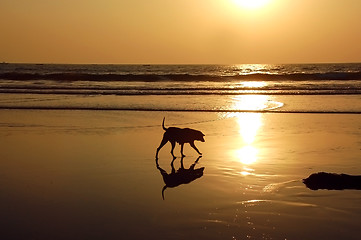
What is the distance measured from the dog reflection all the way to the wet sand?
42 millimetres

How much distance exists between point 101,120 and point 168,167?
725 centimetres

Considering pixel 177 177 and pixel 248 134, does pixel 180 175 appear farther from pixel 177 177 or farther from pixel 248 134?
pixel 248 134

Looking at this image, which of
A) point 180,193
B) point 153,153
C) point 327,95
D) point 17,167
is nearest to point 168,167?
point 153,153

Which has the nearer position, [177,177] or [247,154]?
[177,177]

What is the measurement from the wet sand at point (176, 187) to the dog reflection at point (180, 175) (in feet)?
0.14

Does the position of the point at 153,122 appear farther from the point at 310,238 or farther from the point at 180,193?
the point at 310,238

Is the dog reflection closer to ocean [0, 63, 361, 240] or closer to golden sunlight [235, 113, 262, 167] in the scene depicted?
ocean [0, 63, 361, 240]

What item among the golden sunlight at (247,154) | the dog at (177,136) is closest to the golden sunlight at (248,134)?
the golden sunlight at (247,154)

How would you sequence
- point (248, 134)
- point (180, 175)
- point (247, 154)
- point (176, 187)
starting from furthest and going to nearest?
point (248, 134), point (247, 154), point (180, 175), point (176, 187)

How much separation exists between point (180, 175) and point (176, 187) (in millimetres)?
1036

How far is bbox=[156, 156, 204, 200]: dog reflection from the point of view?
835 centimetres

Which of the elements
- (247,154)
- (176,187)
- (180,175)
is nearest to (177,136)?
(247,154)

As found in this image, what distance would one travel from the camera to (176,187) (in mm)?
8031

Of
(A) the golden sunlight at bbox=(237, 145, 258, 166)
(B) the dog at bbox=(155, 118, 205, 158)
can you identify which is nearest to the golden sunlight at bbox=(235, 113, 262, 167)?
(A) the golden sunlight at bbox=(237, 145, 258, 166)
